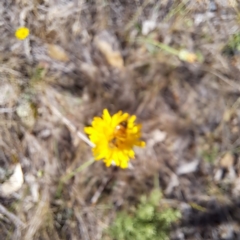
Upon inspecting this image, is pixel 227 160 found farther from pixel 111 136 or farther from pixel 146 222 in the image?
pixel 111 136

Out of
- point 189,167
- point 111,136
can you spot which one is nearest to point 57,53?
point 111,136

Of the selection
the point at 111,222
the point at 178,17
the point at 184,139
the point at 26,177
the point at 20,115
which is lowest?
the point at 111,222

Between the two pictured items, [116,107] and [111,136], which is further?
[116,107]

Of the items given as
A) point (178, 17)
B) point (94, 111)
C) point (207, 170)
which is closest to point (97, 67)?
point (94, 111)

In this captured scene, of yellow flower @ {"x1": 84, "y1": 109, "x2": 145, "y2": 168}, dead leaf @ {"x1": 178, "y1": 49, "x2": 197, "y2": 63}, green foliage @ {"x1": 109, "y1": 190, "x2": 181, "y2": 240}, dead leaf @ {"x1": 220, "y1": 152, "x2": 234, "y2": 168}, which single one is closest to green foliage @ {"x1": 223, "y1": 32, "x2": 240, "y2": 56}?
dead leaf @ {"x1": 178, "y1": 49, "x2": 197, "y2": 63}

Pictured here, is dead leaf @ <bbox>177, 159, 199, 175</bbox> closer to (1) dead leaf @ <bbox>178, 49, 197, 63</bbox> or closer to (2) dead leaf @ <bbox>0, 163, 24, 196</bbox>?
(1) dead leaf @ <bbox>178, 49, 197, 63</bbox>

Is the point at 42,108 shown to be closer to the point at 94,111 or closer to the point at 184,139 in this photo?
the point at 94,111

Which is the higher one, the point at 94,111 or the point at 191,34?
the point at 191,34
